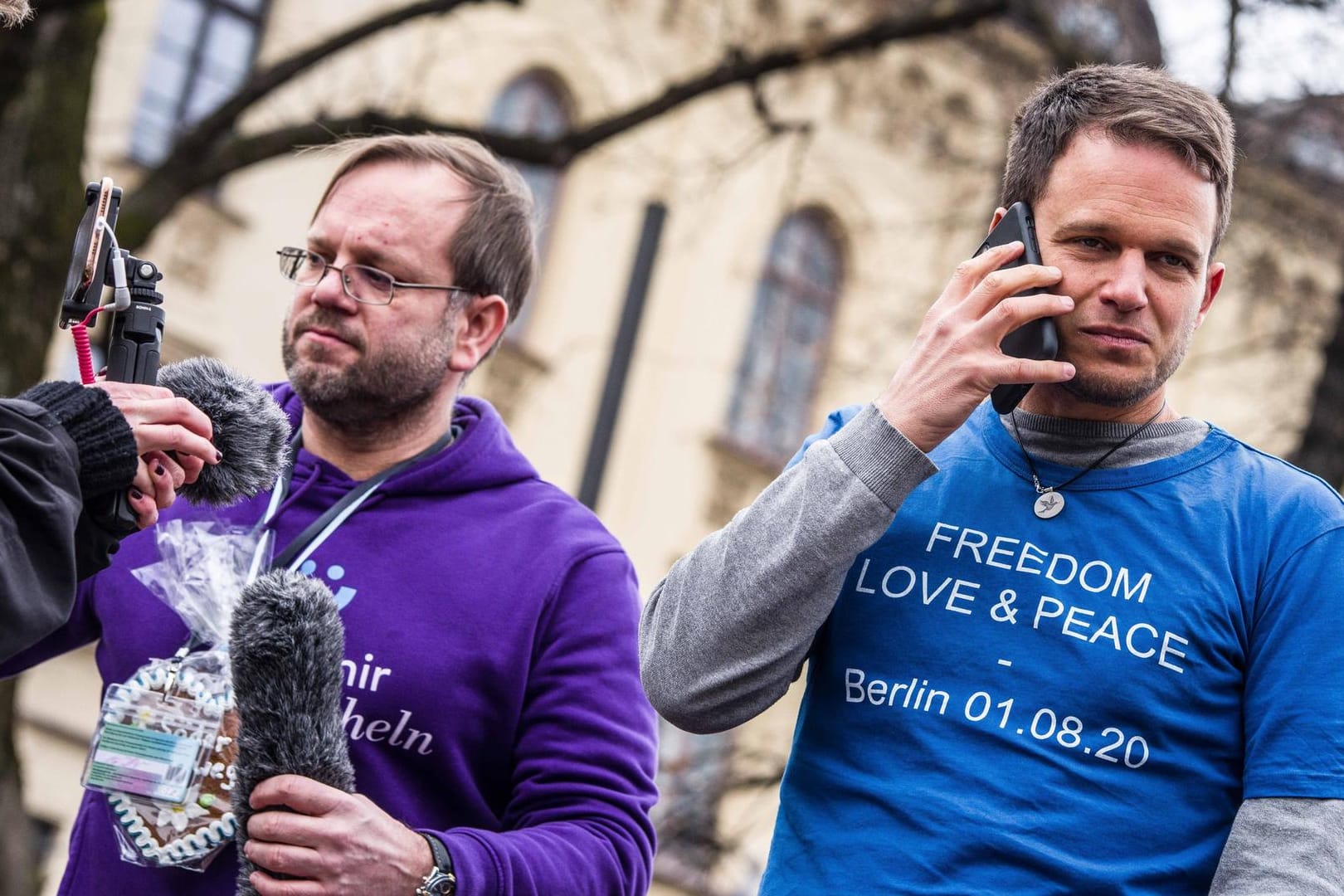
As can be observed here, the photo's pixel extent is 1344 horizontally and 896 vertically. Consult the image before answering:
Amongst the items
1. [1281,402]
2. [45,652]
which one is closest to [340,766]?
[45,652]

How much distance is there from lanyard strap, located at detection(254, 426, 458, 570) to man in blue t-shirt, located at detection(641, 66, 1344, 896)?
0.90 metres

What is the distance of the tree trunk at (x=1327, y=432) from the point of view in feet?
27.8

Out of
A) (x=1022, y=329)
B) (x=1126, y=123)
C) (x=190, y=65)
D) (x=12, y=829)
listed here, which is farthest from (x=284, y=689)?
(x=190, y=65)

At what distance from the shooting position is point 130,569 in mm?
3551

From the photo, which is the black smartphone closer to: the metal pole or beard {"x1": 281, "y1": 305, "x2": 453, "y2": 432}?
beard {"x1": 281, "y1": 305, "x2": 453, "y2": 432}

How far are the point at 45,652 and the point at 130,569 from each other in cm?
30

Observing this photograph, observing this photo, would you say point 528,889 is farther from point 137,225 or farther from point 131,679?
point 137,225

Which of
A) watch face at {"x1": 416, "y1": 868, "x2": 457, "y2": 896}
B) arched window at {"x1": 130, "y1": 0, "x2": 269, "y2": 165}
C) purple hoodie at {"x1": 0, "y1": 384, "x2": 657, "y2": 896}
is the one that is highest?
arched window at {"x1": 130, "y1": 0, "x2": 269, "y2": 165}

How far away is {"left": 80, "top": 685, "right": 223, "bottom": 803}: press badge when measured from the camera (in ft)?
10.8

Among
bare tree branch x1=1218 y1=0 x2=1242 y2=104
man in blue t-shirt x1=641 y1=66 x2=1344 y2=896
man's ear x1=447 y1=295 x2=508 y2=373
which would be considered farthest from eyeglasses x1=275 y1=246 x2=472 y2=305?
bare tree branch x1=1218 y1=0 x2=1242 y2=104

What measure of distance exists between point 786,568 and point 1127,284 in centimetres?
67

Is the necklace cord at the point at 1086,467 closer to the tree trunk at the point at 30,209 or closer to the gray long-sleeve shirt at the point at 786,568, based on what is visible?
the gray long-sleeve shirt at the point at 786,568

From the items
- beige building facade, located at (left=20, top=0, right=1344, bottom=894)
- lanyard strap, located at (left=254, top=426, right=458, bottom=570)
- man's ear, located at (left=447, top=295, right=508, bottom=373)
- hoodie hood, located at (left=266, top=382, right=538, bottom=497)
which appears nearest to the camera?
lanyard strap, located at (left=254, top=426, right=458, bottom=570)

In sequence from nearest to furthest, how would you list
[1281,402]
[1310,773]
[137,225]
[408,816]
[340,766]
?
1. [1310,773]
2. [340,766]
3. [408,816]
4. [137,225]
5. [1281,402]
